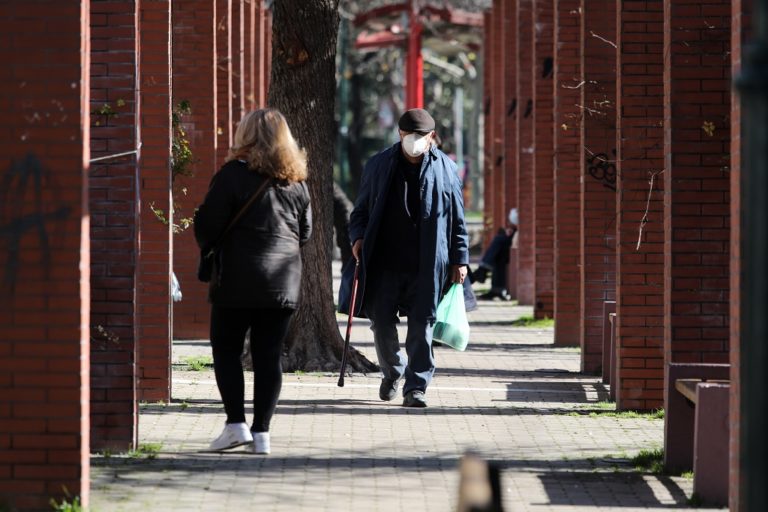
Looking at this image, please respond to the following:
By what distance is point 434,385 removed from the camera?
39.5 feet

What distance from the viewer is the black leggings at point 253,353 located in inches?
324

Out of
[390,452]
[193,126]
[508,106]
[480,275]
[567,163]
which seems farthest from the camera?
[480,275]

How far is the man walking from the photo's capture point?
10.3 m

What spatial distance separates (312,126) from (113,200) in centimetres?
Answer: 479

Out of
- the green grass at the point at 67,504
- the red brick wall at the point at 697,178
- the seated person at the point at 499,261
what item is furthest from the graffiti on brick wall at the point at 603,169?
the seated person at the point at 499,261

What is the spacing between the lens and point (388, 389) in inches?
422

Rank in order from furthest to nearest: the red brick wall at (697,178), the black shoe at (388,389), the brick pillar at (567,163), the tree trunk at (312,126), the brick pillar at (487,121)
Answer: the brick pillar at (487,121)
the brick pillar at (567,163)
the tree trunk at (312,126)
the black shoe at (388,389)
the red brick wall at (697,178)

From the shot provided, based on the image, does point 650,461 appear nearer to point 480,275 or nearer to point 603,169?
point 603,169

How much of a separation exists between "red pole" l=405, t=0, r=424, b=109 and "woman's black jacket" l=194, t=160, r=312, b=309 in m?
23.2

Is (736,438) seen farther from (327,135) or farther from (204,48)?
(204,48)

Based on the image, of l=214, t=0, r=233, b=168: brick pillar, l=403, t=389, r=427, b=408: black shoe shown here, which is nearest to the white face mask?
l=403, t=389, r=427, b=408: black shoe

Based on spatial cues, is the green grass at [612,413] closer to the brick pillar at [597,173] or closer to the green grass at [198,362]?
the brick pillar at [597,173]

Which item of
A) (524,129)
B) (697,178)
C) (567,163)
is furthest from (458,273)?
(524,129)

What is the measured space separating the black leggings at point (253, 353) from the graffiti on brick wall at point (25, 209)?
5.97ft
